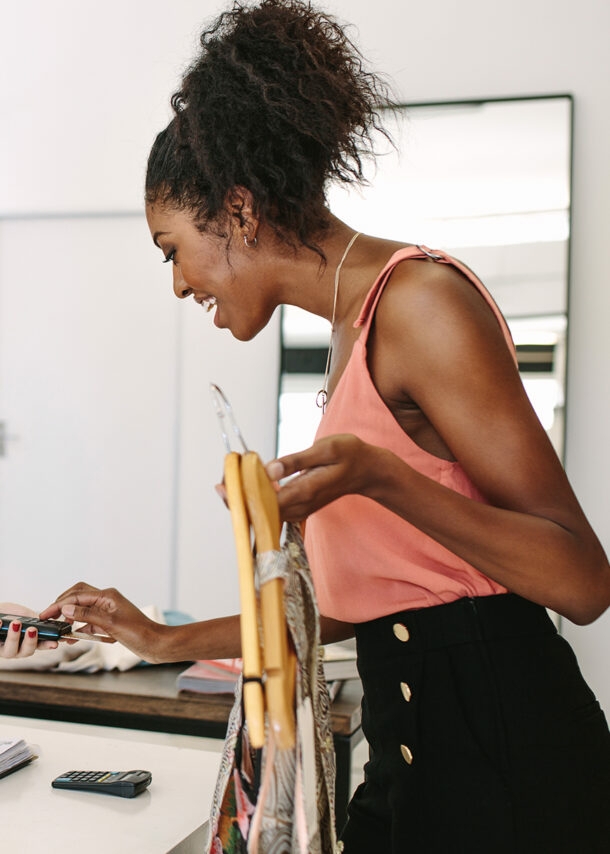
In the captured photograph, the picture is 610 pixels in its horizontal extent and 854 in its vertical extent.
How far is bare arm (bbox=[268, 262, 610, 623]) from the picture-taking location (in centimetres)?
77

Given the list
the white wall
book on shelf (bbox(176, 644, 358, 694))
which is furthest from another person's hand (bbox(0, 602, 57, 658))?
the white wall

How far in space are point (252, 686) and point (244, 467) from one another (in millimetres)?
139

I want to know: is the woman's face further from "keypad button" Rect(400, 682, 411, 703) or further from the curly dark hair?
"keypad button" Rect(400, 682, 411, 703)

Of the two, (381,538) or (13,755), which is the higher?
(381,538)

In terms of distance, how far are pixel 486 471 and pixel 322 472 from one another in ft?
0.69

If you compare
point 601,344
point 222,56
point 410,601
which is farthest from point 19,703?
point 601,344

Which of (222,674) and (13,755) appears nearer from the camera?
(13,755)

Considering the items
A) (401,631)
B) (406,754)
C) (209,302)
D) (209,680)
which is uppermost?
(209,302)

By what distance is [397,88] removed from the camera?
325cm

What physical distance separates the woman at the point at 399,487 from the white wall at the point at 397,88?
6.98ft

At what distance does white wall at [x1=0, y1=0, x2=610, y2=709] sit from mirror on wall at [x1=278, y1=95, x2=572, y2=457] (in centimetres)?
9

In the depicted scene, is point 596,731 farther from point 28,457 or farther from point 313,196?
point 28,457

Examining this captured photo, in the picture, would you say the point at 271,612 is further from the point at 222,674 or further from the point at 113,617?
the point at 222,674

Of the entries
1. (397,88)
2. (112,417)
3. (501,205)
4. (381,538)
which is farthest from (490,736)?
(112,417)
